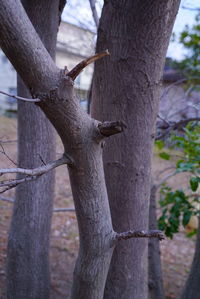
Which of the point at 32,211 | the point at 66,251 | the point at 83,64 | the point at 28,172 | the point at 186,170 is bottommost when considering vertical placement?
the point at 66,251

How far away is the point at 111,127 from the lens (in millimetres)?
1152

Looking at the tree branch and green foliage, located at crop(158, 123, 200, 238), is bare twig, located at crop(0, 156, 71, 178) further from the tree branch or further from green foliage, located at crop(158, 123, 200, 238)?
green foliage, located at crop(158, 123, 200, 238)

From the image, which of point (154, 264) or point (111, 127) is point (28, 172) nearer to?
point (111, 127)

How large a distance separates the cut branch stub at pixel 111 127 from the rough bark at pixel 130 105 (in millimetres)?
477

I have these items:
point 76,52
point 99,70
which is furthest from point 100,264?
point 76,52

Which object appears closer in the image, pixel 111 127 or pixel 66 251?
pixel 111 127

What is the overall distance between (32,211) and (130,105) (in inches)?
51.3

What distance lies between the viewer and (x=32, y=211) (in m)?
2.51

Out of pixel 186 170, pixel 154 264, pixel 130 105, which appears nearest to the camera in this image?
pixel 130 105

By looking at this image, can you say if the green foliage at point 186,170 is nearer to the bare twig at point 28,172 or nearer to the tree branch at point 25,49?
the bare twig at point 28,172

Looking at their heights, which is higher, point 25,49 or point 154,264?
point 25,49

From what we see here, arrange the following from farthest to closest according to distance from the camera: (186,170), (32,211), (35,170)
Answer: (32,211) → (186,170) → (35,170)

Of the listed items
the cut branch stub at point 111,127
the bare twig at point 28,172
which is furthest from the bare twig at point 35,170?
the cut branch stub at point 111,127

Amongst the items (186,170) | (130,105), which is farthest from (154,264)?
(130,105)
